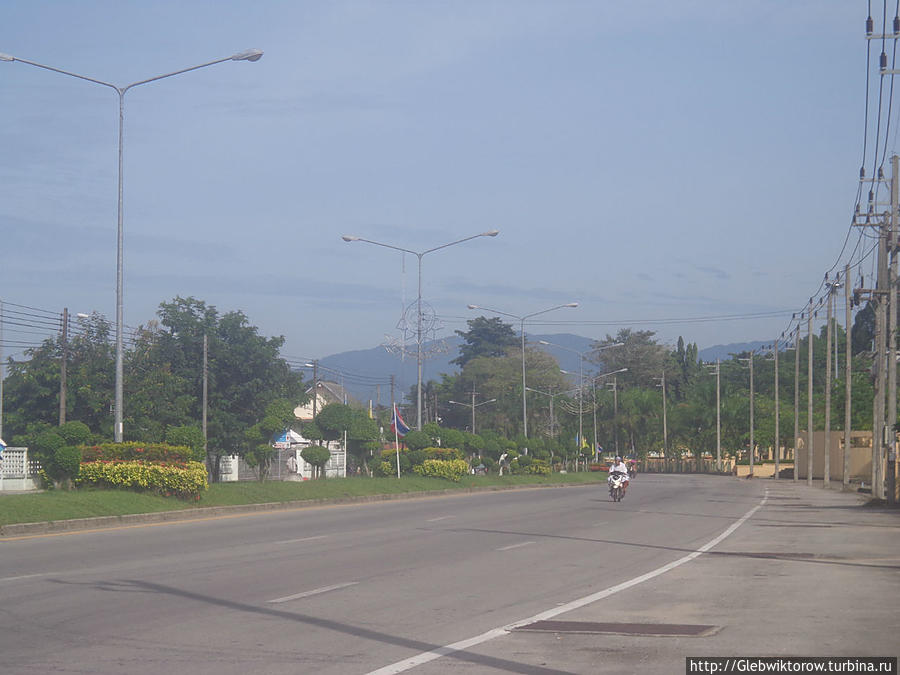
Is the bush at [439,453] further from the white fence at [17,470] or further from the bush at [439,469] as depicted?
the white fence at [17,470]

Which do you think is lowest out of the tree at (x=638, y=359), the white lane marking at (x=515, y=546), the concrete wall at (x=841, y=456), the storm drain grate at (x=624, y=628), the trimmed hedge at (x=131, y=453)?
the concrete wall at (x=841, y=456)

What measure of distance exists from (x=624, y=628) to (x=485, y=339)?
420 ft

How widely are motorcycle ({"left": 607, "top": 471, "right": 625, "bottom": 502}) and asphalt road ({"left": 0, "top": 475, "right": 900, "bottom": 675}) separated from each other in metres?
14.3

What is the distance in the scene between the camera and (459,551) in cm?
1795

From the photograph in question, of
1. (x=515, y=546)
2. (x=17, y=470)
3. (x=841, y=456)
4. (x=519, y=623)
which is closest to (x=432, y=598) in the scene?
(x=519, y=623)

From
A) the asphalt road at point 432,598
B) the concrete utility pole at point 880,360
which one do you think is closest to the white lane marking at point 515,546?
the asphalt road at point 432,598

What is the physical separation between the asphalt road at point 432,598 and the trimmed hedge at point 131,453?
4433mm

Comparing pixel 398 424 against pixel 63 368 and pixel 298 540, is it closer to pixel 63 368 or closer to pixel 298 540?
pixel 63 368

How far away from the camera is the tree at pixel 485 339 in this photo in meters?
136

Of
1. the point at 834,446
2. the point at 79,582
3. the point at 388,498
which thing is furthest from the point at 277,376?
the point at 79,582

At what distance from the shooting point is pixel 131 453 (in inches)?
1069

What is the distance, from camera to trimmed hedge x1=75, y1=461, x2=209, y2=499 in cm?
2633

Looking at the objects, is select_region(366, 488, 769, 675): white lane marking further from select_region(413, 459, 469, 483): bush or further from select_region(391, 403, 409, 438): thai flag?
select_region(413, 459, 469, 483): bush

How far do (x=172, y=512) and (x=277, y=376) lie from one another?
36200 millimetres
